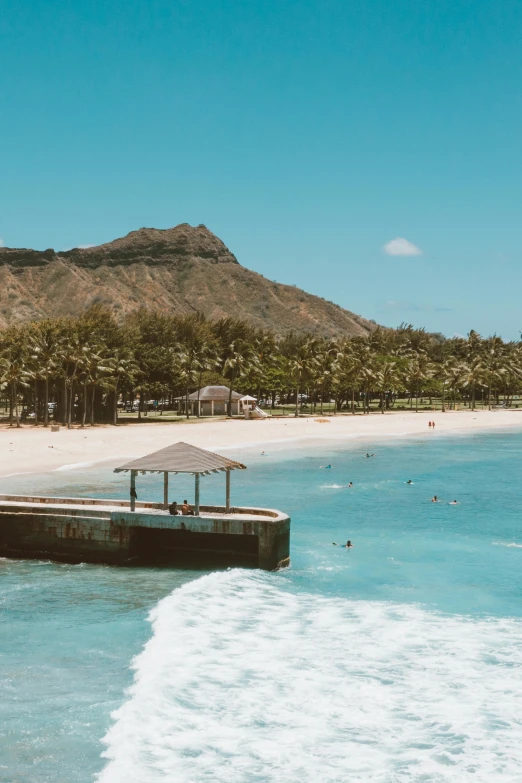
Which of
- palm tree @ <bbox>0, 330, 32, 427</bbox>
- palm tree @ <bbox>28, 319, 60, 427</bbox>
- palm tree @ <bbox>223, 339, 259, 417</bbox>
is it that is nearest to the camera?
palm tree @ <bbox>28, 319, 60, 427</bbox>

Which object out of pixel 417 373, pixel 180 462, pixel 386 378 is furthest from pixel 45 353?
pixel 417 373

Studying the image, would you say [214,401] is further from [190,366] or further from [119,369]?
[119,369]

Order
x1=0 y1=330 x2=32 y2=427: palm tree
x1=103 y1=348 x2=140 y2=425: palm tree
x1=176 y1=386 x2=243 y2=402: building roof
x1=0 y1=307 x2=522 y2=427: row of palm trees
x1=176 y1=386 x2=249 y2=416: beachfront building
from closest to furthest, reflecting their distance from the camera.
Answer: x1=0 y1=330 x2=32 y2=427: palm tree
x1=0 y1=307 x2=522 y2=427: row of palm trees
x1=103 y1=348 x2=140 y2=425: palm tree
x1=176 y1=386 x2=243 y2=402: building roof
x1=176 y1=386 x2=249 y2=416: beachfront building

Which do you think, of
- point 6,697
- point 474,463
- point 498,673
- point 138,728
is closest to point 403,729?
point 498,673

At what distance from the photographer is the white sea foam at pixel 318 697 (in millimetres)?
12938

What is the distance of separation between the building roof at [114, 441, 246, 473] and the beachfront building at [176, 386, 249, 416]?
72778mm

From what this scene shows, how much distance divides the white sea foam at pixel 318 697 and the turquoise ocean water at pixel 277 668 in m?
0.04

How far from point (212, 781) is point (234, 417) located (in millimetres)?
84139

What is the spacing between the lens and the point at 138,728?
45.9 ft

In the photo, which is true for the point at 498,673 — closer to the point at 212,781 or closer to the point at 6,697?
the point at 212,781

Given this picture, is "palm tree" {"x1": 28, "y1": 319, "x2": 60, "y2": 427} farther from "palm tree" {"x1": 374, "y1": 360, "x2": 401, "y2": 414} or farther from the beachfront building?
"palm tree" {"x1": 374, "y1": 360, "x2": 401, "y2": 414}

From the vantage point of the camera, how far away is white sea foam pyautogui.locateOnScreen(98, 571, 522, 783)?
12.9m

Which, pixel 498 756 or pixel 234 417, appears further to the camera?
pixel 234 417

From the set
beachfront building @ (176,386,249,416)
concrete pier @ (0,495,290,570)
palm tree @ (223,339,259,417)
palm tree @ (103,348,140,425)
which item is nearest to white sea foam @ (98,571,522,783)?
concrete pier @ (0,495,290,570)
